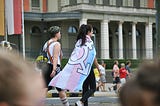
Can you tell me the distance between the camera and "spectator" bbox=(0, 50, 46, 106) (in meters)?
1.22

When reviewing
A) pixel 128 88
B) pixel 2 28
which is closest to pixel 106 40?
pixel 2 28

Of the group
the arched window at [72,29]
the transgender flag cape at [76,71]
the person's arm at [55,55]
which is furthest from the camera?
the arched window at [72,29]

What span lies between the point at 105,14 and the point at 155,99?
2096 inches

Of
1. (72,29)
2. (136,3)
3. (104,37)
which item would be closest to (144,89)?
(72,29)

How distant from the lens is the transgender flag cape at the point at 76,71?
8.06 metres

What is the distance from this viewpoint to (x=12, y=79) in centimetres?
122

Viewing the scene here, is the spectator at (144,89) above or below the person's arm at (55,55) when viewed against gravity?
above

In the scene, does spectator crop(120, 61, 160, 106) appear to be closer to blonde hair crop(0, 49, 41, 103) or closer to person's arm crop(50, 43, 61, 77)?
blonde hair crop(0, 49, 41, 103)

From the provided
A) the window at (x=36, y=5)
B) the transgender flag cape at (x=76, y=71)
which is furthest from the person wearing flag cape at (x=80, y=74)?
the window at (x=36, y=5)

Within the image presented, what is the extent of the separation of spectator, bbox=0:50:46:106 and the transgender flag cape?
6734 mm

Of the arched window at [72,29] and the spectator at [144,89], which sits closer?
the spectator at [144,89]

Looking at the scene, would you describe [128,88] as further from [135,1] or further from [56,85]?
[135,1]

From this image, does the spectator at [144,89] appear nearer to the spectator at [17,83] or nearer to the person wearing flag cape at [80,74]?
the spectator at [17,83]

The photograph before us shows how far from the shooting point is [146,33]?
60.0m
